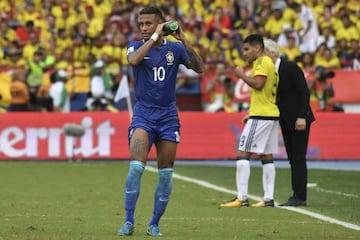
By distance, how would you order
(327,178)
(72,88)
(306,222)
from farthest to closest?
(72,88)
(327,178)
(306,222)

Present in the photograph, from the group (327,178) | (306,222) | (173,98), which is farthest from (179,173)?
(173,98)

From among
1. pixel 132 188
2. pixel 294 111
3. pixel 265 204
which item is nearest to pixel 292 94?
pixel 294 111

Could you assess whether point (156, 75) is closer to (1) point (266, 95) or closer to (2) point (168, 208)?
(2) point (168, 208)

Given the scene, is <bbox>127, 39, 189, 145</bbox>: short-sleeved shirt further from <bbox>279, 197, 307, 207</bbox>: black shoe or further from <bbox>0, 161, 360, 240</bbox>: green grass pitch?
<bbox>279, 197, 307, 207</bbox>: black shoe

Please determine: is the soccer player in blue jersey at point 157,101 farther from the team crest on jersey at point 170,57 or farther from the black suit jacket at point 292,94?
the black suit jacket at point 292,94

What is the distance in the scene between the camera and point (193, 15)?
28984 millimetres

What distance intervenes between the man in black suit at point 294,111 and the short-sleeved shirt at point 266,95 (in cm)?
37

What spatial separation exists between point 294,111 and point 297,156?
59 cm

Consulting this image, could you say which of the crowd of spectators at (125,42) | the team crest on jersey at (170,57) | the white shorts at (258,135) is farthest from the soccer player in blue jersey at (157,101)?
the crowd of spectators at (125,42)

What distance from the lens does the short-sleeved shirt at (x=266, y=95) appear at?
13.9 metres

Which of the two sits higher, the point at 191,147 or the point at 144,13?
the point at 144,13

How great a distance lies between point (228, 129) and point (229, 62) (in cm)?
445

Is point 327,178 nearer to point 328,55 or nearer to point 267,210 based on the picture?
point 267,210

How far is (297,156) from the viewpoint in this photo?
14.4 meters
